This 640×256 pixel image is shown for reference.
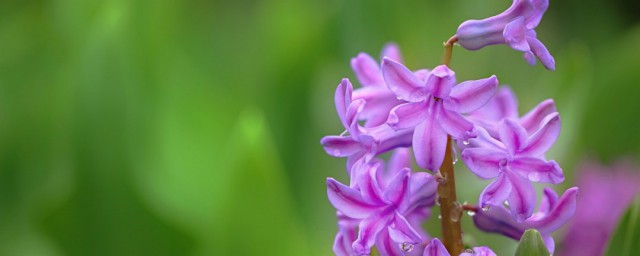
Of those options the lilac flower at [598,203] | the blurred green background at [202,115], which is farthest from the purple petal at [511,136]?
the lilac flower at [598,203]

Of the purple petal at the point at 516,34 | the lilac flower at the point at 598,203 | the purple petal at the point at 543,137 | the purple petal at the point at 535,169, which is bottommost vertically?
Result: the lilac flower at the point at 598,203

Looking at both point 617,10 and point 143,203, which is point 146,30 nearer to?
point 143,203

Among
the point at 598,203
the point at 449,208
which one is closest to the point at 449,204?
the point at 449,208

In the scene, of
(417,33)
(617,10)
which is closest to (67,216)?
(417,33)

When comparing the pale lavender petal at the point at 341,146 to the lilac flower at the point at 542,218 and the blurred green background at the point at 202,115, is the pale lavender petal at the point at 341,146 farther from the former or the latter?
the blurred green background at the point at 202,115

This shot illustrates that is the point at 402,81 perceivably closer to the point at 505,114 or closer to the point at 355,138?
the point at 355,138

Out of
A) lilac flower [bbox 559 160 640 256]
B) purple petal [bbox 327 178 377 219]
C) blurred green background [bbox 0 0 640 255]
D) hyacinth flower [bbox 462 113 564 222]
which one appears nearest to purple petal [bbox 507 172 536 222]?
hyacinth flower [bbox 462 113 564 222]
